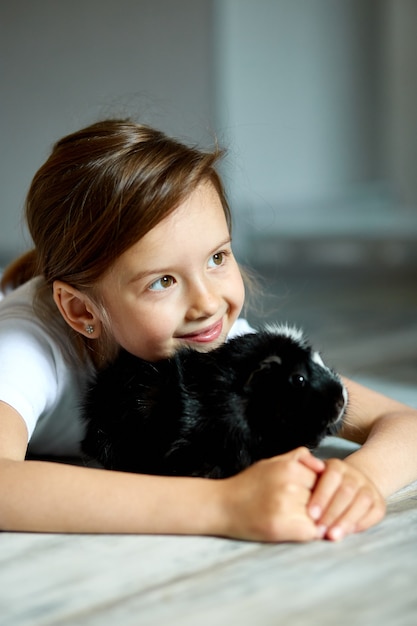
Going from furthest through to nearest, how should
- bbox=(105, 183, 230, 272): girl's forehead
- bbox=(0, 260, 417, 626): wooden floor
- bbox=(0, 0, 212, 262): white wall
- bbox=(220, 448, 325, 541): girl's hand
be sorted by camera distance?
bbox=(0, 0, 212, 262): white wall, bbox=(105, 183, 230, 272): girl's forehead, bbox=(220, 448, 325, 541): girl's hand, bbox=(0, 260, 417, 626): wooden floor

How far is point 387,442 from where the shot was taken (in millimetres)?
1037

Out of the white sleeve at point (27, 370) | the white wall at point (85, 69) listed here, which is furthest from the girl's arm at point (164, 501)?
the white wall at point (85, 69)

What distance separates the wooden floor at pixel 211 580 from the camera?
0.68 meters

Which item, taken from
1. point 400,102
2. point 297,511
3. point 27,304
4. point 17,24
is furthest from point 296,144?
point 297,511

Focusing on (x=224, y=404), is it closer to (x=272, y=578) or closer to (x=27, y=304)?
(x=272, y=578)

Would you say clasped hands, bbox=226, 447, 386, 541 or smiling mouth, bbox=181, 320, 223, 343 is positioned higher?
smiling mouth, bbox=181, 320, 223, 343

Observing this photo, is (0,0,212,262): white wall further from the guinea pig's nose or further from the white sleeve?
the guinea pig's nose

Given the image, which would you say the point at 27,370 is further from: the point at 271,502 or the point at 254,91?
the point at 254,91

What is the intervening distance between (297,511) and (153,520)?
0.45ft

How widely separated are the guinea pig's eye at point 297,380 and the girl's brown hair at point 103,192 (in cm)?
24

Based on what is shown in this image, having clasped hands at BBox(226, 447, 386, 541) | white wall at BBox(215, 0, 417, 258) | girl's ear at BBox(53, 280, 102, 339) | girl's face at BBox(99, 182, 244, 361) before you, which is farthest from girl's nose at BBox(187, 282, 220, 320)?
white wall at BBox(215, 0, 417, 258)

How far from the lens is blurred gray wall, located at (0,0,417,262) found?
3424mm

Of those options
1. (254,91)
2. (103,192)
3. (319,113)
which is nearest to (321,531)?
(103,192)

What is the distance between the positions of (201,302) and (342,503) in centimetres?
30
